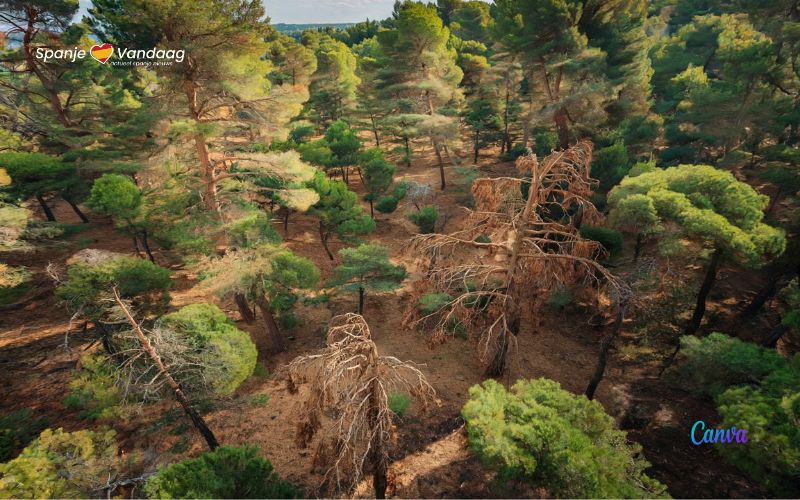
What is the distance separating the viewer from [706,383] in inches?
327

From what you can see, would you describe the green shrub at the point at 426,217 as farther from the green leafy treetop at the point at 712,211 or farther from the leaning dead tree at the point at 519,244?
the leaning dead tree at the point at 519,244

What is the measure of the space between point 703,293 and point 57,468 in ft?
60.5

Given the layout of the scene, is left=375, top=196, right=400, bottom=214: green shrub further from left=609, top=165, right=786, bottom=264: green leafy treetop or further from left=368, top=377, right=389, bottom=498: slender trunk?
left=368, top=377, right=389, bottom=498: slender trunk

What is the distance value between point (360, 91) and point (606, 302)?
102 feet

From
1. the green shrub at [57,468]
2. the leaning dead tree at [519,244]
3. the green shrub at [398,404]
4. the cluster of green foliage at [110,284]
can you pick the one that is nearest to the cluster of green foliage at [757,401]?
the leaning dead tree at [519,244]

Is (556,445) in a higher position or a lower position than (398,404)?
higher

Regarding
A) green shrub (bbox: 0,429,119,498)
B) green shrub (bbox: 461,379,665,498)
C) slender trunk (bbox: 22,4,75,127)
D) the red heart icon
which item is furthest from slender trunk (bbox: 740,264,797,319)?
slender trunk (bbox: 22,4,75,127)

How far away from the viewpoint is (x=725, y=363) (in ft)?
25.0

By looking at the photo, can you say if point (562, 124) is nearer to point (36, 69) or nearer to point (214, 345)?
point (214, 345)

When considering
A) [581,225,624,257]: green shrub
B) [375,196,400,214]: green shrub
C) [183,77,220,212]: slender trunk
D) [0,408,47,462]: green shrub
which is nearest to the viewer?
[0,408,47,462]: green shrub

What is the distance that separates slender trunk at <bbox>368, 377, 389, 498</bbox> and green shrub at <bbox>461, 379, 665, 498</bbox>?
165cm

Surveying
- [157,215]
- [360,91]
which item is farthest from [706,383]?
[360,91]

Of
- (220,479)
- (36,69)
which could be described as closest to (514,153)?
(220,479)

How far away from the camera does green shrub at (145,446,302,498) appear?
5.93 m
